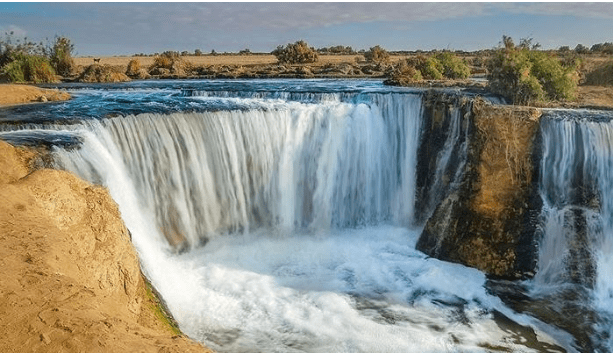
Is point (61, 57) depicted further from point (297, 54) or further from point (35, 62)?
point (297, 54)

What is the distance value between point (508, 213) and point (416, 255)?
2.36 metres

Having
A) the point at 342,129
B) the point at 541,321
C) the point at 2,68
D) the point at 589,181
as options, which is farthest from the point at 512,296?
the point at 2,68

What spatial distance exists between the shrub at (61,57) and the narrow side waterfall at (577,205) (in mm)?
26494

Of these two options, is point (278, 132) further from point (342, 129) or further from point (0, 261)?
point (0, 261)

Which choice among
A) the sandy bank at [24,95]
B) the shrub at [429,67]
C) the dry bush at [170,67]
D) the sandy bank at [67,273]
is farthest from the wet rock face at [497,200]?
the dry bush at [170,67]

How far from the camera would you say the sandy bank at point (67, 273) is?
535 centimetres

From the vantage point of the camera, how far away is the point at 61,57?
30438 millimetres

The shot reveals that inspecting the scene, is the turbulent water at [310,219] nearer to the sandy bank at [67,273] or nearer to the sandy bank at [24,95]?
the sandy bank at [67,273]

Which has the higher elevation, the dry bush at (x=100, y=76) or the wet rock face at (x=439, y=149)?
the dry bush at (x=100, y=76)

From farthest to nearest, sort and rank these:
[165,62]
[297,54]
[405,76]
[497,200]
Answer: [297,54] → [165,62] → [405,76] → [497,200]

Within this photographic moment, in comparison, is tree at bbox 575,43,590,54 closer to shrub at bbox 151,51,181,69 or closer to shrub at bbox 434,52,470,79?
shrub at bbox 434,52,470,79

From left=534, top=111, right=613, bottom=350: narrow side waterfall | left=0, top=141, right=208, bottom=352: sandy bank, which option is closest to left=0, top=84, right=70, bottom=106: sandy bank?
left=0, top=141, right=208, bottom=352: sandy bank

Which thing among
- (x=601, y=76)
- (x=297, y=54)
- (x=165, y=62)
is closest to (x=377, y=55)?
(x=297, y=54)

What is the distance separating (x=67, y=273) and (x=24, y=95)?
509 inches
